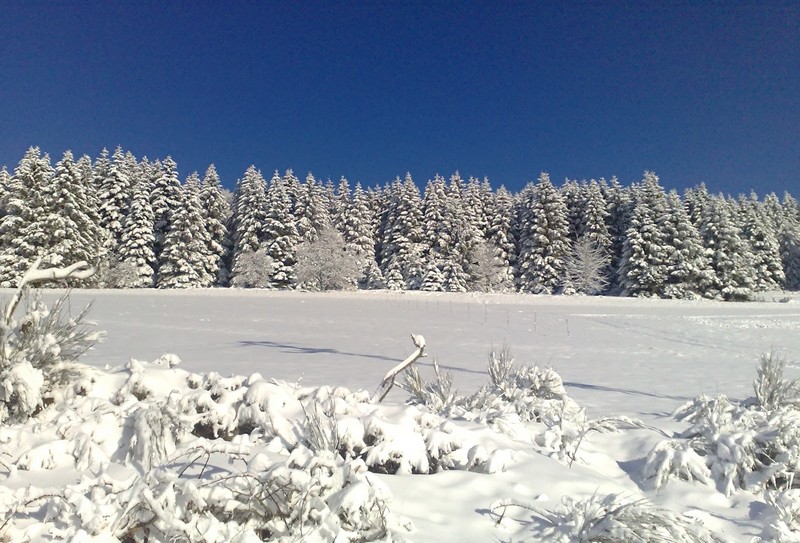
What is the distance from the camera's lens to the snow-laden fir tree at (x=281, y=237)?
1784 inches

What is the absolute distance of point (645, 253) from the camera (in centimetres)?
4334

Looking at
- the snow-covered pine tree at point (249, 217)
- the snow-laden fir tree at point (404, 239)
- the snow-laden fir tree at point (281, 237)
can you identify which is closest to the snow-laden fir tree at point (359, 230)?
Answer: the snow-laden fir tree at point (404, 239)

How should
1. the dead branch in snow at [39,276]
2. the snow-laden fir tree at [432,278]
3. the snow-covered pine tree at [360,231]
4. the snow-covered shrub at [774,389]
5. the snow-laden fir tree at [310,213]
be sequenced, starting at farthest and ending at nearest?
1. the snow-covered pine tree at [360,231]
2. the snow-laden fir tree at [310,213]
3. the snow-laden fir tree at [432,278]
4. the snow-covered shrub at [774,389]
5. the dead branch in snow at [39,276]

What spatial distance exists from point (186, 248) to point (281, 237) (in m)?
8.22

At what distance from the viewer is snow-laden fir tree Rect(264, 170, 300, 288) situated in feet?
149

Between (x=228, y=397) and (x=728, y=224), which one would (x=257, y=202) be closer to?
(x=728, y=224)

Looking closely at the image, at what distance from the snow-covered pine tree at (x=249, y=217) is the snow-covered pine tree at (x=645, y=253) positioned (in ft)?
105

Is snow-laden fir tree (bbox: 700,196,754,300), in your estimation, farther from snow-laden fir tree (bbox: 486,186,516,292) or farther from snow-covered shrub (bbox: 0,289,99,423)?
snow-covered shrub (bbox: 0,289,99,423)

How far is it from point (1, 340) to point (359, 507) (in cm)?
330

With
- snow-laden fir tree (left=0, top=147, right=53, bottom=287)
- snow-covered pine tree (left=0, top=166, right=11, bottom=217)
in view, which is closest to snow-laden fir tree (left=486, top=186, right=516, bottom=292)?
snow-laden fir tree (left=0, top=147, right=53, bottom=287)

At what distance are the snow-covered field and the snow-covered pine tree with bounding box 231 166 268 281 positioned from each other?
42.7 feet

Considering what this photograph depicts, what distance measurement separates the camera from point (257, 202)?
47281 mm

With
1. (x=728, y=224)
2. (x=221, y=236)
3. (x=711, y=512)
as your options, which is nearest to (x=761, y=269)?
(x=728, y=224)

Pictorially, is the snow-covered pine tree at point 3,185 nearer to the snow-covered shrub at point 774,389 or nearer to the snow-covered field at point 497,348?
the snow-covered field at point 497,348
